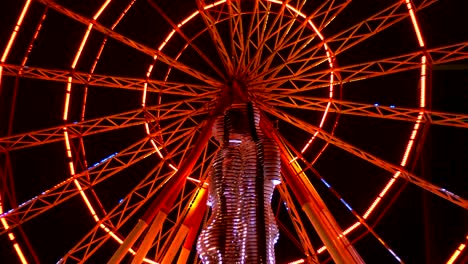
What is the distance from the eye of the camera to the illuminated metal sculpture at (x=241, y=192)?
12664 millimetres

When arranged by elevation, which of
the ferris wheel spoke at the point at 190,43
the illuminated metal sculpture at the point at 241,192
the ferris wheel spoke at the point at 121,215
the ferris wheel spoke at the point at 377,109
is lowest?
the ferris wheel spoke at the point at 121,215

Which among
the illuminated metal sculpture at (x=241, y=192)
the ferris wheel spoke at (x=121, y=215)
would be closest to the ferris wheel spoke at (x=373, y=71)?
the illuminated metal sculpture at (x=241, y=192)

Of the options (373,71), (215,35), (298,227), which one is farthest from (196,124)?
(373,71)

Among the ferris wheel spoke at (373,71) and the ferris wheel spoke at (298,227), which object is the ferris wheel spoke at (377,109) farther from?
the ferris wheel spoke at (298,227)

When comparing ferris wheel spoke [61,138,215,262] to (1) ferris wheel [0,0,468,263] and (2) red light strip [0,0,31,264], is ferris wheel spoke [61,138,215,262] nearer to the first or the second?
(1) ferris wheel [0,0,468,263]

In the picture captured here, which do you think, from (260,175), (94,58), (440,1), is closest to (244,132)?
(260,175)

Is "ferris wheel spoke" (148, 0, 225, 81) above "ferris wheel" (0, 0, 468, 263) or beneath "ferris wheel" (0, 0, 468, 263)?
above

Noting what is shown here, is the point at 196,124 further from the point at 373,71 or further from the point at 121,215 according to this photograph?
the point at 373,71

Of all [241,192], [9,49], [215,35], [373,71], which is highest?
[215,35]

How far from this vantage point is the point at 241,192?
13.3 meters

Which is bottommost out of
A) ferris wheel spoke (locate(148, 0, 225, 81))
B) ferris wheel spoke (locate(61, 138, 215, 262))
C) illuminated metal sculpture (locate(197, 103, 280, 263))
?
ferris wheel spoke (locate(61, 138, 215, 262))

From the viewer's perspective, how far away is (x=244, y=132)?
1406 cm

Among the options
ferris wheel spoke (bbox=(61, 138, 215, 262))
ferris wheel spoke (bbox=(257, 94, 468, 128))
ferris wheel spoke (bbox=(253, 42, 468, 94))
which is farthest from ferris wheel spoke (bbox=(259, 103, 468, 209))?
ferris wheel spoke (bbox=(61, 138, 215, 262))

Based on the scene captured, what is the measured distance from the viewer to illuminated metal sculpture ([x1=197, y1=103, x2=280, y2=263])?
1266cm
